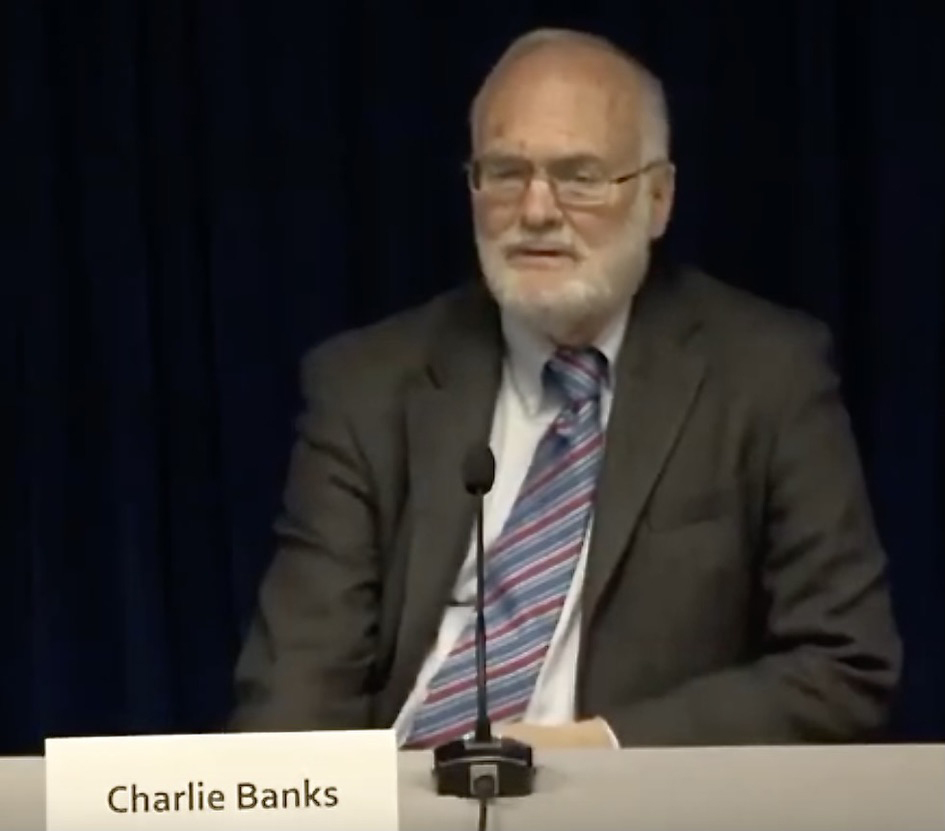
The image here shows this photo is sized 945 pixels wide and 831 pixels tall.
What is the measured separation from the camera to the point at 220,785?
3.70 feet

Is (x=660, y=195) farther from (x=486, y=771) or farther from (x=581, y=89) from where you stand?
(x=486, y=771)

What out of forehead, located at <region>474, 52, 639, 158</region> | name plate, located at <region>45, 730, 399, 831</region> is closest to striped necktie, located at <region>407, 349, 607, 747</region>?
forehead, located at <region>474, 52, 639, 158</region>

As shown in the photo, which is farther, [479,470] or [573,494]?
[573,494]

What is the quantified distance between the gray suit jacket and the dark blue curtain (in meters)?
0.56

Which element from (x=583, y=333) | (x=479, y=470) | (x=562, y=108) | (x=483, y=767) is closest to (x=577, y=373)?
(x=583, y=333)

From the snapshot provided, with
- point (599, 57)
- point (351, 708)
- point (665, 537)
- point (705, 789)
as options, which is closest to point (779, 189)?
point (599, 57)

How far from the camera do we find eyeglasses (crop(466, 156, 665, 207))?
1955 millimetres

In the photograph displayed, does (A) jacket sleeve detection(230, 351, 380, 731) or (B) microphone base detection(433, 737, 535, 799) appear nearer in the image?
(B) microphone base detection(433, 737, 535, 799)

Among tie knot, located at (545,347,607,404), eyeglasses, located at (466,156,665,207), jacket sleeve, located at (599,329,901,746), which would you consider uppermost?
eyeglasses, located at (466,156,665,207)

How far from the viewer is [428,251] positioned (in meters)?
2.56

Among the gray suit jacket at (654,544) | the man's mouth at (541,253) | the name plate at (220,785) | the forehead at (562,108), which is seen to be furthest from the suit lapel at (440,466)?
the name plate at (220,785)

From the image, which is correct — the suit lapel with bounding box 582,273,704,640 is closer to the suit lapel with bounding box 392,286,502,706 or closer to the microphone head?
the suit lapel with bounding box 392,286,502,706

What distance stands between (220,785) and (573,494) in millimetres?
870

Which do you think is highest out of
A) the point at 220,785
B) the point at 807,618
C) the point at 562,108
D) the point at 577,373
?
the point at 562,108
